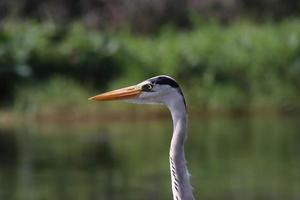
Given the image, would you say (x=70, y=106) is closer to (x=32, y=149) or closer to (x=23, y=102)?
(x=23, y=102)

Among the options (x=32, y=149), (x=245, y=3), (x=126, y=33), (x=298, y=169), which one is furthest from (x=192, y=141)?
(x=245, y=3)

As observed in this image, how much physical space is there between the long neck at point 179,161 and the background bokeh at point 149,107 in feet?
21.1

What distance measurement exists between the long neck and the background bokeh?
21.1ft

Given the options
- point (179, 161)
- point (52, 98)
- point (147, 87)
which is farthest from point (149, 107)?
point (179, 161)

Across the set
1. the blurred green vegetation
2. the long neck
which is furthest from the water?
the long neck

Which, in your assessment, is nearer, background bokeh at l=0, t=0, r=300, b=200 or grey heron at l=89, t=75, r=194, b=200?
grey heron at l=89, t=75, r=194, b=200

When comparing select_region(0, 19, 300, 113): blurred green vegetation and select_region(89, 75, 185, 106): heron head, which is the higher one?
select_region(89, 75, 185, 106): heron head

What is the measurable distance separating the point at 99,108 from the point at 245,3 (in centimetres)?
877

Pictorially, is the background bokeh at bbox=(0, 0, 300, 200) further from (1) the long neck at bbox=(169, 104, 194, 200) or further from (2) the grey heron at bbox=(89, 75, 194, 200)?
(1) the long neck at bbox=(169, 104, 194, 200)

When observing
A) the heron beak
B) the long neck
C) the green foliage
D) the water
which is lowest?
the green foliage

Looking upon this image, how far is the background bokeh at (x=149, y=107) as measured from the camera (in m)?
16.1

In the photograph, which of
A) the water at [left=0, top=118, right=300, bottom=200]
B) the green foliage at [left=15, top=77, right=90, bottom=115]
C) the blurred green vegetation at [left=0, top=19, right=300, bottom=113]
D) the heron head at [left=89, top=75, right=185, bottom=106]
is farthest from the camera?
the blurred green vegetation at [left=0, top=19, right=300, bottom=113]

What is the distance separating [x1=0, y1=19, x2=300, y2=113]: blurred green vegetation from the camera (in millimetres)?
23625

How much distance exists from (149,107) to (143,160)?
17.8ft
